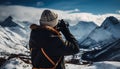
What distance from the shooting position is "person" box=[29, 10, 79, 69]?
520 centimetres

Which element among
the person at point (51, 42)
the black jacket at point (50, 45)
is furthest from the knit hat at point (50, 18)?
the black jacket at point (50, 45)

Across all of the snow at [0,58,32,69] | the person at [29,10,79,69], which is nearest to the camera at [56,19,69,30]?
the person at [29,10,79,69]

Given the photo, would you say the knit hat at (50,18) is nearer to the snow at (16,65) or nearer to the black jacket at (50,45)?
the black jacket at (50,45)

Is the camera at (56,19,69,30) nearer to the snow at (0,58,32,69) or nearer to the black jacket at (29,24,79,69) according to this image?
the black jacket at (29,24,79,69)

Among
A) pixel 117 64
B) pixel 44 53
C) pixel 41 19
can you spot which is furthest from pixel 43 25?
pixel 117 64

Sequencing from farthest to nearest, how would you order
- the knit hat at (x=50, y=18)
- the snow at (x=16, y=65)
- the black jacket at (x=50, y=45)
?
the snow at (x=16, y=65), the knit hat at (x=50, y=18), the black jacket at (x=50, y=45)

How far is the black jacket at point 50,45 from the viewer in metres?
5.19

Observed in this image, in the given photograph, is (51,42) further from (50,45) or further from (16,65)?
(16,65)

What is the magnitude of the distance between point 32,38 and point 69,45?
2.79 feet

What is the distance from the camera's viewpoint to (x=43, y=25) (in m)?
5.36

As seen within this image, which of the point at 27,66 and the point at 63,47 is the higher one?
the point at 63,47

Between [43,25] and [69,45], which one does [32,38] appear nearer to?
[43,25]

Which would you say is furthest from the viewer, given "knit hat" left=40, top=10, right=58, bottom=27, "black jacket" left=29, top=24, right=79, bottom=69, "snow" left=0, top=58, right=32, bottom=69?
"snow" left=0, top=58, right=32, bottom=69

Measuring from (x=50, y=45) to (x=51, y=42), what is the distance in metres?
0.07
